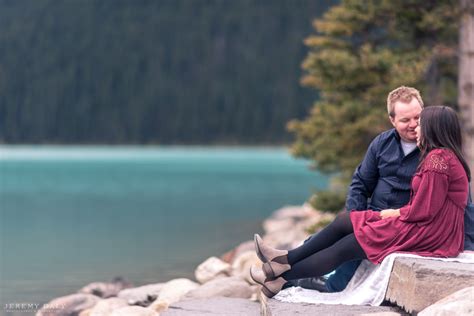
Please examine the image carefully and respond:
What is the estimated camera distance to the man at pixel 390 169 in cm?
639

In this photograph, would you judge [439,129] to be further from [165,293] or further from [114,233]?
[114,233]

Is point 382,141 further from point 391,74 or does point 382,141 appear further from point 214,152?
point 214,152

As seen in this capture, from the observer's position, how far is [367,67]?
1532 cm

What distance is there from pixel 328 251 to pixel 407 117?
117 centimetres

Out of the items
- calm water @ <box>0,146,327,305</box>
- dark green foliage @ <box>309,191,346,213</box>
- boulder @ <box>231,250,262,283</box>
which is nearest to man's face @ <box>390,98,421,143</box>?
boulder @ <box>231,250,262,283</box>

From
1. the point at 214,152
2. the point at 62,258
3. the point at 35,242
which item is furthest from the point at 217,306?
the point at 214,152

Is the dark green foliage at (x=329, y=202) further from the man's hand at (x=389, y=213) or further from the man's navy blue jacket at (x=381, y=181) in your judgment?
the man's hand at (x=389, y=213)

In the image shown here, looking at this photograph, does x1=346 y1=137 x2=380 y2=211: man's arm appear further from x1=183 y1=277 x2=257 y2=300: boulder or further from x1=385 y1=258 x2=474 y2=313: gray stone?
x1=183 y1=277 x2=257 y2=300: boulder

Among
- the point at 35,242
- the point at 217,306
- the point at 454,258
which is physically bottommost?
the point at 35,242

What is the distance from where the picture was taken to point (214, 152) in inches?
7520

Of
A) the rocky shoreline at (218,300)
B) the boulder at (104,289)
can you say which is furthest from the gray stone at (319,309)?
the boulder at (104,289)

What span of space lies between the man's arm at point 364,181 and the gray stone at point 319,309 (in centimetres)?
79

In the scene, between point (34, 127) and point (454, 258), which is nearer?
point (454, 258)

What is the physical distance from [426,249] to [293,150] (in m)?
11.0
